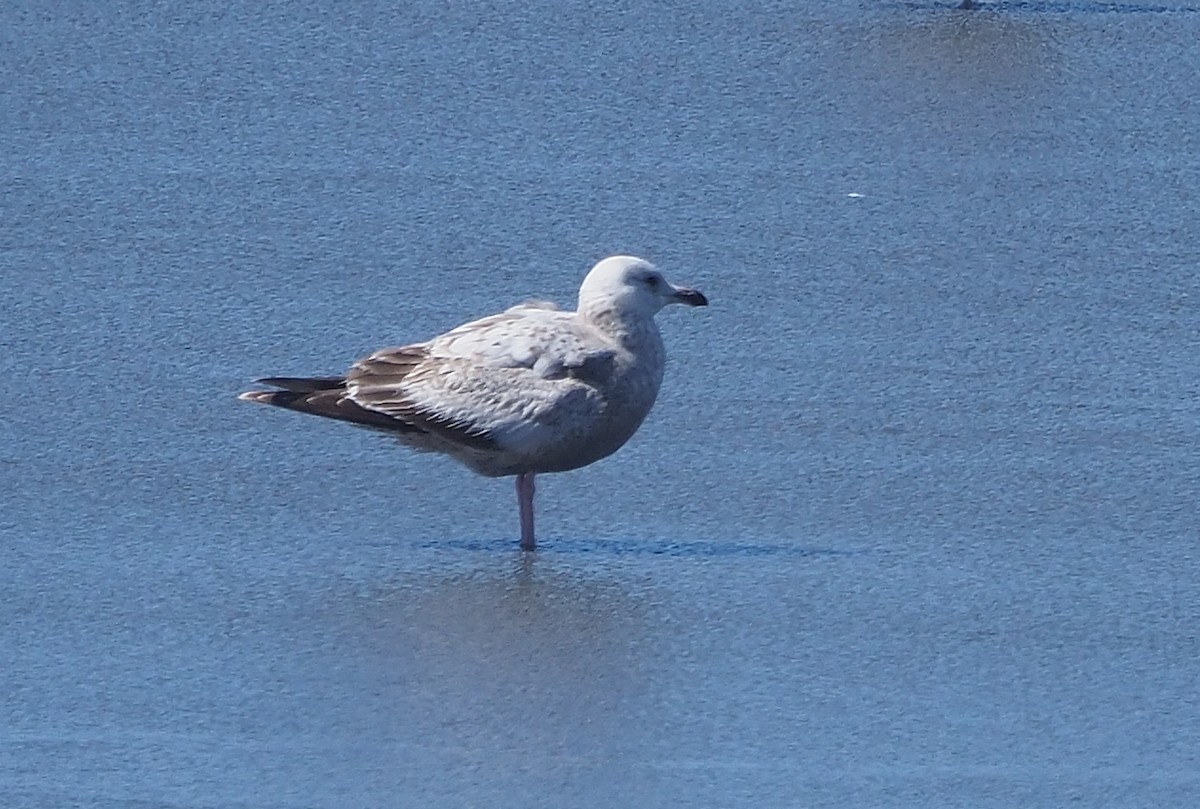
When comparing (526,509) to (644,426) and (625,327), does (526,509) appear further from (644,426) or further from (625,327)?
(644,426)

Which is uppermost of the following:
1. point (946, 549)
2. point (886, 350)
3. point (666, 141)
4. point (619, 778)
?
point (666, 141)

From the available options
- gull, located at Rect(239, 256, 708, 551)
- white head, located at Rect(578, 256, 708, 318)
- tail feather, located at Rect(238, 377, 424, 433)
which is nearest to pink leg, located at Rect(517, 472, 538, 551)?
gull, located at Rect(239, 256, 708, 551)

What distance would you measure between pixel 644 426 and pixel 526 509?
723 millimetres

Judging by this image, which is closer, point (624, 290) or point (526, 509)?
point (526, 509)

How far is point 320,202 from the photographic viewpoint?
8273mm

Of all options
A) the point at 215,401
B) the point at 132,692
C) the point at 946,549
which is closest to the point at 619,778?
the point at 132,692

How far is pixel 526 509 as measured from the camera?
6152 mm

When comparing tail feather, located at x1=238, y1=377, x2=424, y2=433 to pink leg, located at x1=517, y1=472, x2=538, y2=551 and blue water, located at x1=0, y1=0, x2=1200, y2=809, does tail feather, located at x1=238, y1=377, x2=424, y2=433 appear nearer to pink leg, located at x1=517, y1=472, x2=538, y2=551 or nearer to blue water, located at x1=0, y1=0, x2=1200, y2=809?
blue water, located at x1=0, y1=0, x2=1200, y2=809

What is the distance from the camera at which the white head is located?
6359 mm

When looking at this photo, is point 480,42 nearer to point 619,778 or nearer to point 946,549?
point 946,549

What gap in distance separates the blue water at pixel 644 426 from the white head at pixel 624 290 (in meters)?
0.43

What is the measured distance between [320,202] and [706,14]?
225cm

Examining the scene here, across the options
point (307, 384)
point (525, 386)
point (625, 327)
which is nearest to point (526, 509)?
point (525, 386)

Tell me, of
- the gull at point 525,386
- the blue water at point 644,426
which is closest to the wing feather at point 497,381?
the gull at point 525,386
